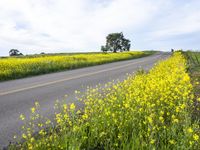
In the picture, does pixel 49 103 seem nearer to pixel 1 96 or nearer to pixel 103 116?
pixel 1 96

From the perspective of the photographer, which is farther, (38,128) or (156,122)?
(38,128)

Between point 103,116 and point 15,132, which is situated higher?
point 103,116

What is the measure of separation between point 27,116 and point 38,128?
1.00 meters

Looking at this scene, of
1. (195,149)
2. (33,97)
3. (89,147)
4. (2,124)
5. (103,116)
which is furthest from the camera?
(33,97)

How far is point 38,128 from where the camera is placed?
645 cm

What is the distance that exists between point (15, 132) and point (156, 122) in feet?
8.31

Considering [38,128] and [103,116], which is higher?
[103,116]

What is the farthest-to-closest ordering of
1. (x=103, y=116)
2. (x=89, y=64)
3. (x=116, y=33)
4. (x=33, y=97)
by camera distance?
(x=116, y=33) → (x=89, y=64) → (x=33, y=97) → (x=103, y=116)

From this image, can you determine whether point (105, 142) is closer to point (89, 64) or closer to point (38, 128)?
point (38, 128)

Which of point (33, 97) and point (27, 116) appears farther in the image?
point (33, 97)

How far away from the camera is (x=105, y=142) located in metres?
4.94

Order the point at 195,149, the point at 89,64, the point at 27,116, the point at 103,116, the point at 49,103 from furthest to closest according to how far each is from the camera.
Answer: the point at 89,64, the point at 49,103, the point at 27,116, the point at 103,116, the point at 195,149

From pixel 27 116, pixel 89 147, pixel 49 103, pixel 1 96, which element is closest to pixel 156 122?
pixel 89 147

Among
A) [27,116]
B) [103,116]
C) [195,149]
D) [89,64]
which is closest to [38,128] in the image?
[27,116]
